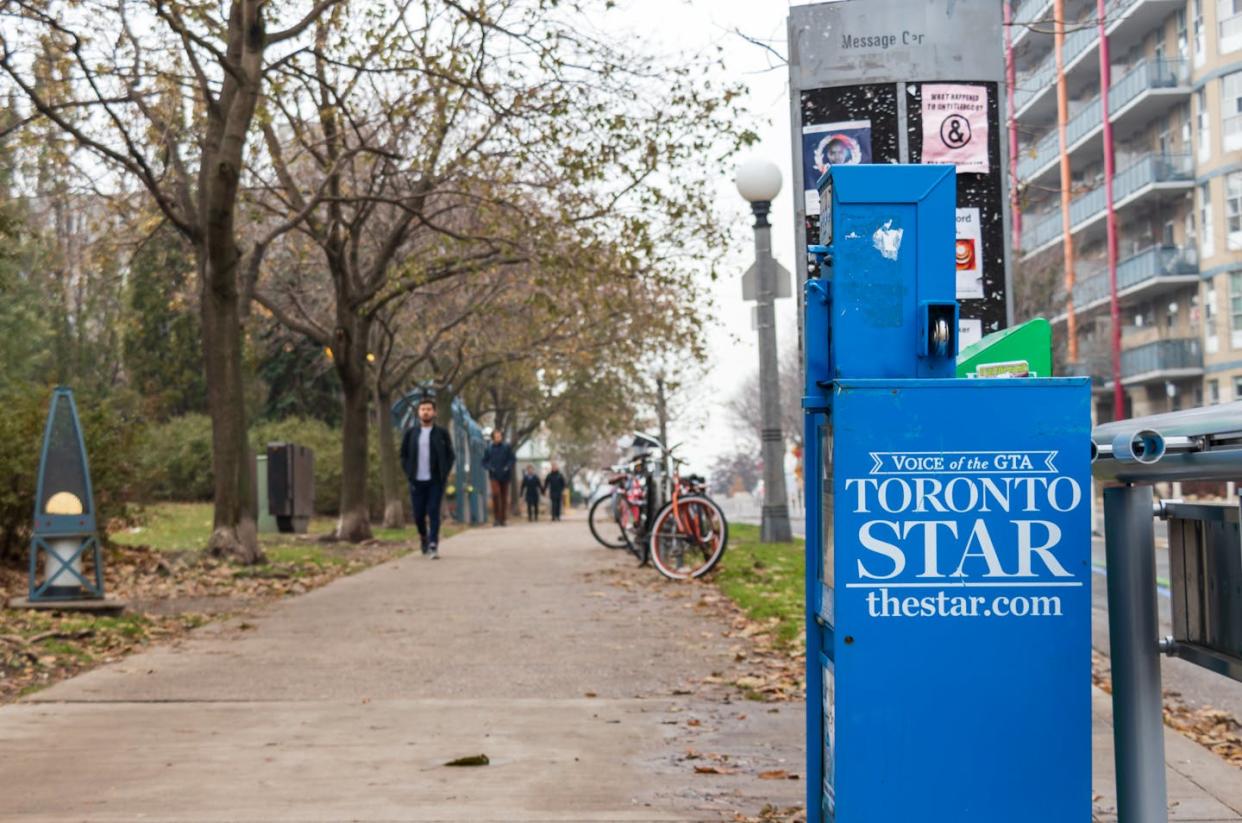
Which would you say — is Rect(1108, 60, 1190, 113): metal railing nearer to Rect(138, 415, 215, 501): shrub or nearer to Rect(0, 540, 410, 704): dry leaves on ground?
Rect(138, 415, 215, 501): shrub

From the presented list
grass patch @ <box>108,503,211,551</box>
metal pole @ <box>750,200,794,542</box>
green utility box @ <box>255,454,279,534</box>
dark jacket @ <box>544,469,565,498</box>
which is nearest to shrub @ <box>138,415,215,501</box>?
grass patch @ <box>108,503,211,551</box>

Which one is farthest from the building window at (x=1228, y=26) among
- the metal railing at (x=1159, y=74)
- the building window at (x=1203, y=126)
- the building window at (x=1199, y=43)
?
the building window at (x=1203, y=126)

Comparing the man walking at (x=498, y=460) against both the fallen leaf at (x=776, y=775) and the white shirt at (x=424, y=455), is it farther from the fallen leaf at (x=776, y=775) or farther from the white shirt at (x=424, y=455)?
the fallen leaf at (x=776, y=775)

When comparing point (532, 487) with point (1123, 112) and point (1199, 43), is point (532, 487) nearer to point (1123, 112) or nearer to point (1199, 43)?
point (1123, 112)

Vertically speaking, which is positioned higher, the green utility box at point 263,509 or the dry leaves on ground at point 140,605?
the green utility box at point 263,509

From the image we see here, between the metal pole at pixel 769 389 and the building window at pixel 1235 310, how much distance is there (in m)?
33.6

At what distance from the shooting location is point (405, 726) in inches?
257

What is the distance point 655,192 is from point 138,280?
104 feet

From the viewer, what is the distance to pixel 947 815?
321 centimetres

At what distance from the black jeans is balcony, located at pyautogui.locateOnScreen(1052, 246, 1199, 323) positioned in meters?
37.4

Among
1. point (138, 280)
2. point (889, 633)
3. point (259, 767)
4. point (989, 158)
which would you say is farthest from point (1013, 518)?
point (138, 280)

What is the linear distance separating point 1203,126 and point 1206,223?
127 inches

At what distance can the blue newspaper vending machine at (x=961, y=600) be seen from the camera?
3.17 metres

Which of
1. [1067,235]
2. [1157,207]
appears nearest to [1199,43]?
[1157,207]
